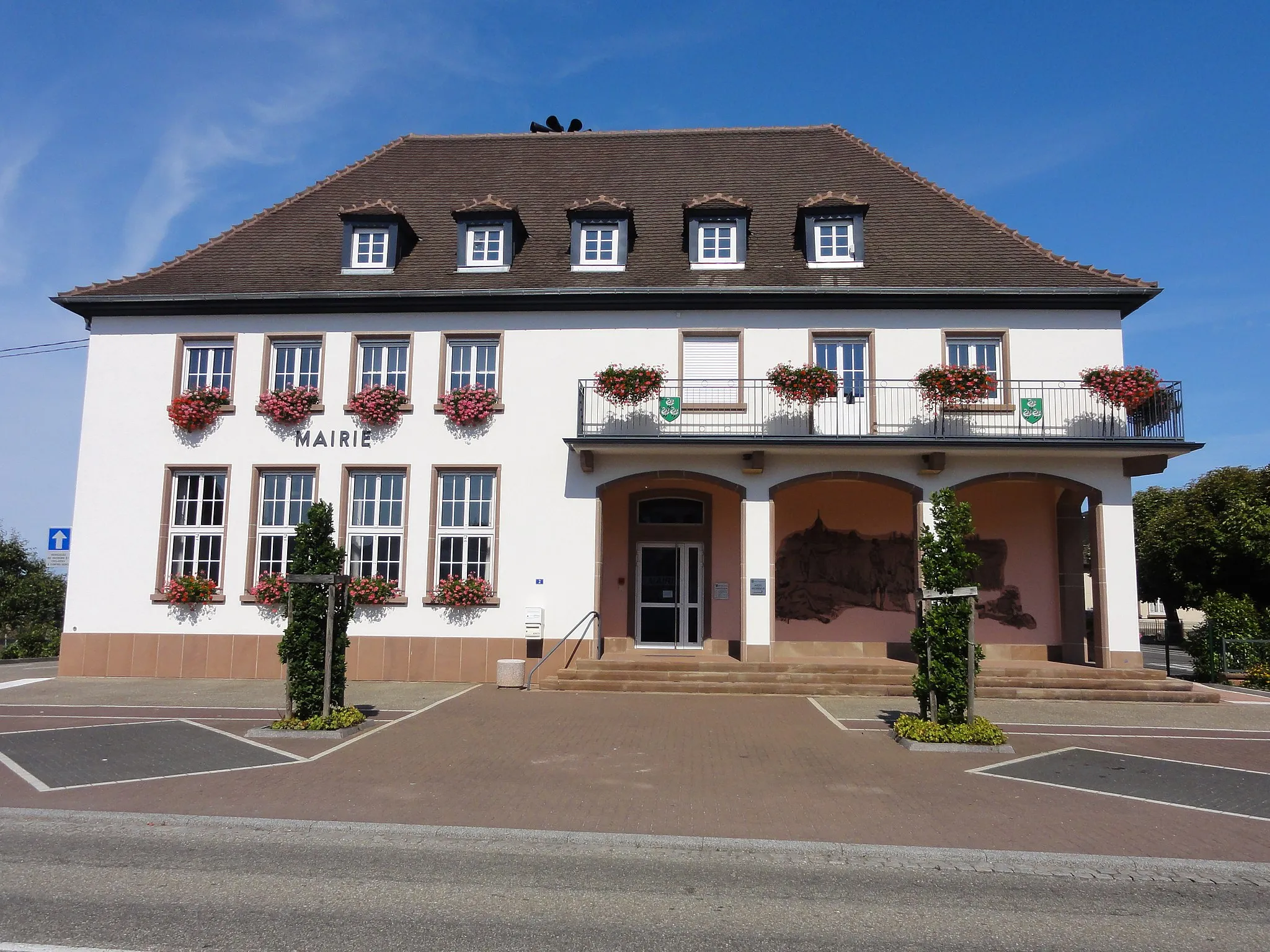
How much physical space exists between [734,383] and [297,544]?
29.3 feet

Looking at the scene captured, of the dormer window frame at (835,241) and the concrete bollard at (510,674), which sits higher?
the dormer window frame at (835,241)

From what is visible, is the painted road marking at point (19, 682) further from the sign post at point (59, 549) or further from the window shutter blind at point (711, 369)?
the window shutter blind at point (711, 369)

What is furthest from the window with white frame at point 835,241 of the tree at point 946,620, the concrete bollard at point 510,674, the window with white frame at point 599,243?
the concrete bollard at point 510,674

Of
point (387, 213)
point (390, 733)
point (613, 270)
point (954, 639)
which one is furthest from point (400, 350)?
point (954, 639)

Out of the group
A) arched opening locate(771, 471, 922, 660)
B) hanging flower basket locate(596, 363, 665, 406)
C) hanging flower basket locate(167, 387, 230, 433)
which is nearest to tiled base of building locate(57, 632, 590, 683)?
hanging flower basket locate(167, 387, 230, 433)

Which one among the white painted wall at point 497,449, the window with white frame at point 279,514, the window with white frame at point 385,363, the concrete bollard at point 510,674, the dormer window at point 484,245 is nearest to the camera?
the concrete bollard at point 510,674

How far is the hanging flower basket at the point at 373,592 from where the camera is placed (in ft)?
57.0

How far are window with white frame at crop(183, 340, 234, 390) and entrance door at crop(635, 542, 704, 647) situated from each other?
9.19m

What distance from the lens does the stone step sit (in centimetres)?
1562

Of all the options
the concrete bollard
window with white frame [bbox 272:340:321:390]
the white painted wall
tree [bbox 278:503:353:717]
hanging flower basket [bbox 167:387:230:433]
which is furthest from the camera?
window with white frame [bbox 272:340:321:390]

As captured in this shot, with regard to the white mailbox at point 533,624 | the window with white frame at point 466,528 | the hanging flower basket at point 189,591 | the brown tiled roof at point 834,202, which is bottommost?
the white mailbox at point 533,624

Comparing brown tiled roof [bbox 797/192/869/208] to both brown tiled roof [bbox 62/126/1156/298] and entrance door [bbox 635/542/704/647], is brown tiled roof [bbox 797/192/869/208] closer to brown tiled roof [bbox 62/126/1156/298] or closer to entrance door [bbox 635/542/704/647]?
brown tiled roof [bbox 62/126/1156/298]

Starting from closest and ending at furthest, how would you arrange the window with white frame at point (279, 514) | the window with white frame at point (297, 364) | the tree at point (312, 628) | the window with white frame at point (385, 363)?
1. the tree at point (312, 628)
2. the window with white frame at point (279, 514)
3. the window with white frame at point (385, 363)
4. the window with white frame at point (297, 364)

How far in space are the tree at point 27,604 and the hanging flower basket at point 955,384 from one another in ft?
79.5
